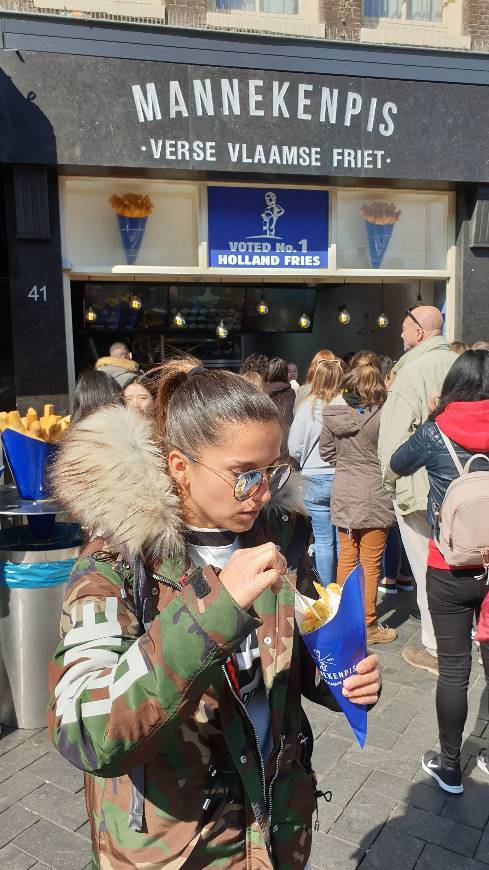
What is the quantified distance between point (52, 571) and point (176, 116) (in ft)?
19.8

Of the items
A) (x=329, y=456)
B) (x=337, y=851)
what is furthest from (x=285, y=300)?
(x=337, y=851)

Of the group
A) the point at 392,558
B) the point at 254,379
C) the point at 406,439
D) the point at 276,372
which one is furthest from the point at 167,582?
the point at 276,372

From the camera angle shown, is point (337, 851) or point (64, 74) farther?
point (64, 74)

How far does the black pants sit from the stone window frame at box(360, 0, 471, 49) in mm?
7776

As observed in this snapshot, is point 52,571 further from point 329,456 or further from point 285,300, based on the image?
point 285,300

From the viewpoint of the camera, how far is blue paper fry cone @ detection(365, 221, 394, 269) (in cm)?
924

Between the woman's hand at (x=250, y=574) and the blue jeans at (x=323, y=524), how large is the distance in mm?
4342

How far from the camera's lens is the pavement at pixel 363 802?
283cm

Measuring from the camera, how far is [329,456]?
5.39 meters

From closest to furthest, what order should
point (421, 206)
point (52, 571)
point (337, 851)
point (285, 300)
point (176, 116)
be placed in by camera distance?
point (337, 851) < point (52, 571) < point (176, 116) < point (421, 206) < point (285, 300)

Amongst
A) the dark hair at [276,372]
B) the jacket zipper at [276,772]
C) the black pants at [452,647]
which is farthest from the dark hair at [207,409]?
the dark hair at [276,372]

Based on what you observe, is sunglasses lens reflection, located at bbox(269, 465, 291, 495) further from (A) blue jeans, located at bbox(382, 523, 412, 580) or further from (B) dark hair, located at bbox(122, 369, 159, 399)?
(A) blue jeans, located at bbox(382, 523, 412, 580)

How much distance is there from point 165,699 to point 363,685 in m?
0.58

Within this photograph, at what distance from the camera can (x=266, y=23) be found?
8.05 meters
